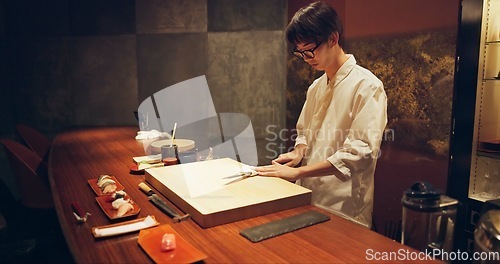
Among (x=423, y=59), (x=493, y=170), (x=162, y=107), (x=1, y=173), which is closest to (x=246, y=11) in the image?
(x=162, y=107)

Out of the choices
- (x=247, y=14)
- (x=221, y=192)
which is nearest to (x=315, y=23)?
(x=221, y=192)

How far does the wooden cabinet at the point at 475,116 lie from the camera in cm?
260

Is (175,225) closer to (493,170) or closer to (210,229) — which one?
(210,229)

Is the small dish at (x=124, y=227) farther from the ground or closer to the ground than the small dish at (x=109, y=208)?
closer to the ground

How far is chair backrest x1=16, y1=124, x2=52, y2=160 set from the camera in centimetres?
378

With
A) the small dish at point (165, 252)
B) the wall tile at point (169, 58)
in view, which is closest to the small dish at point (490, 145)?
the small dish at point (165, 252)

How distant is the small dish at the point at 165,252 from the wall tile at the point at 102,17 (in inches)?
160

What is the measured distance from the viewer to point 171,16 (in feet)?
15.9

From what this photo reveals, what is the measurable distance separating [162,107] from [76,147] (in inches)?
83.0

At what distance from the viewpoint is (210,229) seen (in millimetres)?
1379

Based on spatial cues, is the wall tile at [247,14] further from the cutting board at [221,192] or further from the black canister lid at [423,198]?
the black canister lid at [423,198]

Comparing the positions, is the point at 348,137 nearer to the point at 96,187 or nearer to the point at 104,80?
the point at 96,187

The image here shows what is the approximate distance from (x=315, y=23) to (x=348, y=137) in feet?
1.81

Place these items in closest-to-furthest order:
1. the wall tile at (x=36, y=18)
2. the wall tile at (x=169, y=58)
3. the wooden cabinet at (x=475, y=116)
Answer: the wooden cabinet at (x=475, y=116)
the wall tile at (x=36, y=18)
the wall tile at (x=169, y=58)
